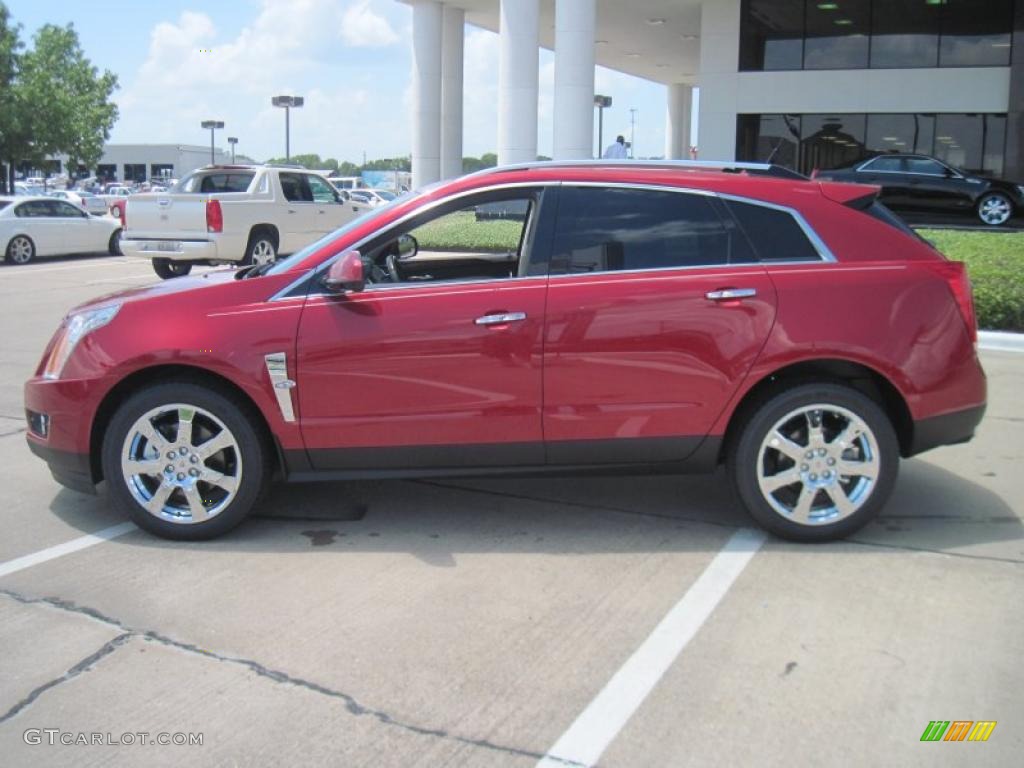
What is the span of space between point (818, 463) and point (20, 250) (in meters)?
19.6

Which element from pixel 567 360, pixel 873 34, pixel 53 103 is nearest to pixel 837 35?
pixel 873 34

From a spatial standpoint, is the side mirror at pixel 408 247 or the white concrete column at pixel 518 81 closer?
the side mirror at pixel 408 247

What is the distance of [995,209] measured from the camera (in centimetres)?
2034

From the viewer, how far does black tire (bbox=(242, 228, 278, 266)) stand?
50.6 ft

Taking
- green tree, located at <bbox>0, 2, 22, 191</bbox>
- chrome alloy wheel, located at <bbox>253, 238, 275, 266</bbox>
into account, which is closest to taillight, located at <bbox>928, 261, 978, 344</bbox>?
chrome alloy wheel, located at <bbox>253, 238, 275, 266</bbox>

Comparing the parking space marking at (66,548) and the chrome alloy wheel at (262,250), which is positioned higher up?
the chrome alloy wheel at (262,250)

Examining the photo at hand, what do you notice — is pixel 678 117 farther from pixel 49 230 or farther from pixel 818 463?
pixel 818 463

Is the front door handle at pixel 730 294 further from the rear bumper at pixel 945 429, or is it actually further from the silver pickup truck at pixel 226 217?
the silver pickup truck at pixel 226 217

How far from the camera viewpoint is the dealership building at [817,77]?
891 inches

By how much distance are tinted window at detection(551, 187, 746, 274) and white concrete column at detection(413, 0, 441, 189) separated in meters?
22.9

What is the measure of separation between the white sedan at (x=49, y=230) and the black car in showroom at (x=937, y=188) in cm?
1550

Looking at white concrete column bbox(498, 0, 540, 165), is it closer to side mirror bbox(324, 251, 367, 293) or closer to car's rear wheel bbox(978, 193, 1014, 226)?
car's rear wheel bbox(978, 193, 1014, 226)

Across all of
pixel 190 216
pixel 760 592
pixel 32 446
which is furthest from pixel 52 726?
pixel 190 216

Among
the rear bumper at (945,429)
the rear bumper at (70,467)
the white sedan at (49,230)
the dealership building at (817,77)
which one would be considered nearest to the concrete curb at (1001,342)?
the rear bumper at (945,429)
